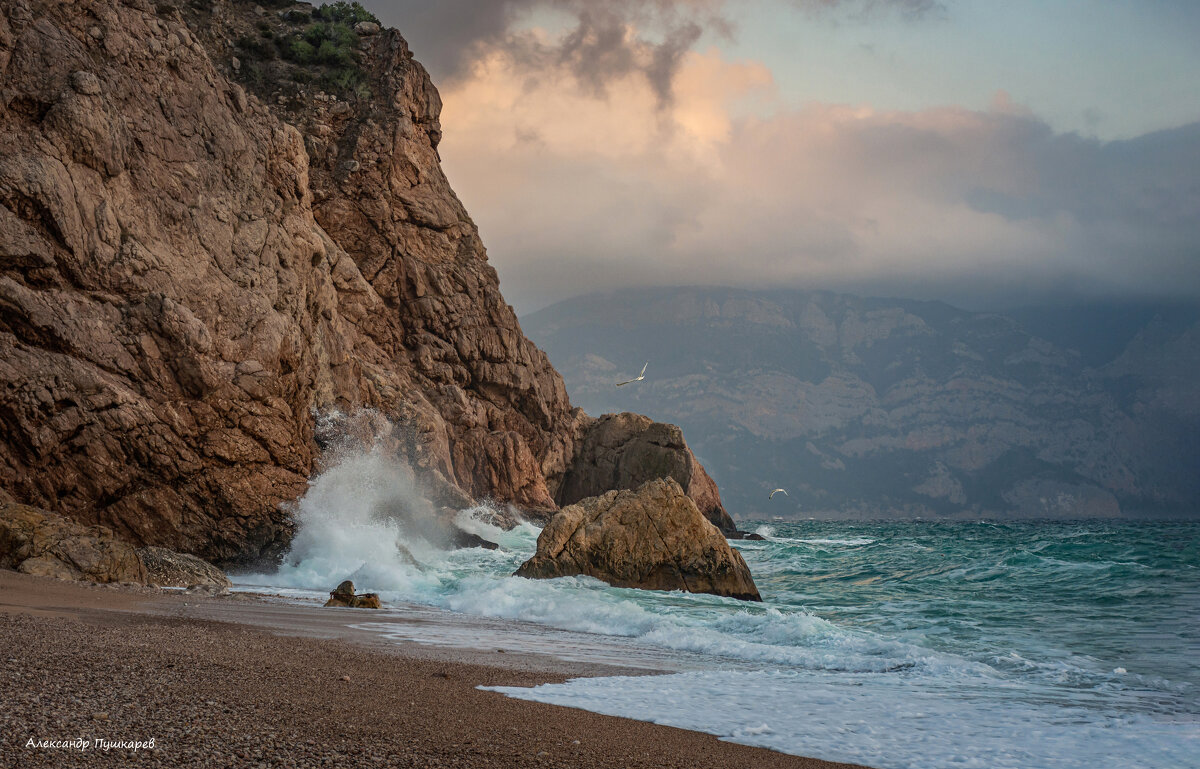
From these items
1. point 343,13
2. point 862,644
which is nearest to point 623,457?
point 343,13

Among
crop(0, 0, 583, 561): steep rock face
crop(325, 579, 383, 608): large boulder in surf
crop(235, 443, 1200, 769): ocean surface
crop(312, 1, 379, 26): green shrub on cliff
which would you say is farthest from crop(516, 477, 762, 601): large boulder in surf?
crop(312, 1, 379, 26): green shrub on cliff

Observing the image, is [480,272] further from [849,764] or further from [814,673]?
[849,764]

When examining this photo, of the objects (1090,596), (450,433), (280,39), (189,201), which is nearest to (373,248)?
(450,433)

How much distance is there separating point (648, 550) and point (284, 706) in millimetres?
13791

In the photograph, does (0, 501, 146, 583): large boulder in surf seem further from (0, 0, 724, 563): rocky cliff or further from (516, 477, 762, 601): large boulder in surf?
(516, 477, 762, 601): large boulder in surf

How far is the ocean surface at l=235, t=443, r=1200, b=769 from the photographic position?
6.43m

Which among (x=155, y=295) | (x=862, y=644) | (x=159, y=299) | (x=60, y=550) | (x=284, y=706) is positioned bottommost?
(x=284, y=706)

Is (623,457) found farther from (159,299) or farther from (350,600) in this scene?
(350,600)

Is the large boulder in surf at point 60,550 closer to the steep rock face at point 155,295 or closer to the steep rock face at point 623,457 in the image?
the steep rock face at point 155,295

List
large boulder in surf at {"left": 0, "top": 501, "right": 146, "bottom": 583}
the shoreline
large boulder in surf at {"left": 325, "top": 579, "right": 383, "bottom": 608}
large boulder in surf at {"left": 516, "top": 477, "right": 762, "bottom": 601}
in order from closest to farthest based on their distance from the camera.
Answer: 1. the shoreline
2. large boulder in surf at {"left": 0, "top": 501, "right": 146, "bottom": 583}
3. large boulder in surf at {"left": 325, "top": 579, "right": 383, "bottom": 608}
4. large boulder in surf at {"left": 516, "top": 477, "right": 762, "bottom": 601}

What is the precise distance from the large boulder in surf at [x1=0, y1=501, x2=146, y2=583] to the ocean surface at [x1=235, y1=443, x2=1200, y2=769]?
299 centimetres

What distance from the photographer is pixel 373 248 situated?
132 ft

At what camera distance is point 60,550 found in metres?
13.5

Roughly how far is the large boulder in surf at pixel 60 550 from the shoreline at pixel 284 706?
4.53 metres
